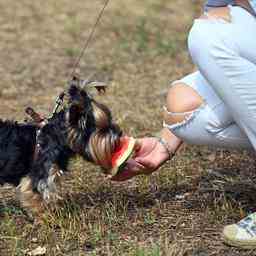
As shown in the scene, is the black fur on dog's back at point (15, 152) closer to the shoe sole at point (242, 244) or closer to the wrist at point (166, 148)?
the wrist at point (166, 148)

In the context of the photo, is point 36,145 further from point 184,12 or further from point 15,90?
point 184,12

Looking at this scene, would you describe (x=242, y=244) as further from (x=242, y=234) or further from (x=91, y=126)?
(x=91, y=126)

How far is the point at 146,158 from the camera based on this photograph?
4035mm

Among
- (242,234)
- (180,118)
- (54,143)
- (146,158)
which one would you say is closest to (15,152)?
(54,143)

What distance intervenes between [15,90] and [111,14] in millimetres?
2911

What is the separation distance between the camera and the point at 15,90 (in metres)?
6.53

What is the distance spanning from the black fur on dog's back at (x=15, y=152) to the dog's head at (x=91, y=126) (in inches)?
10.8

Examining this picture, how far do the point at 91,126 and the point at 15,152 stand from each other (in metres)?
0.45

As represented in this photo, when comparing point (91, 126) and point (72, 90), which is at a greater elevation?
point (72, 90)


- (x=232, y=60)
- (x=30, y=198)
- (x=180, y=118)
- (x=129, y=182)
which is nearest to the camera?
(x=232, y=60)

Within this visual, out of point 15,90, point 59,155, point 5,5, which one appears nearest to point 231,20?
point 59,155

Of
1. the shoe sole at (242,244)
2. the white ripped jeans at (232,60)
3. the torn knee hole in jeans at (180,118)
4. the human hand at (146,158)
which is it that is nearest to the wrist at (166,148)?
the human hand at (146,158)

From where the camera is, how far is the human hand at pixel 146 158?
402cm

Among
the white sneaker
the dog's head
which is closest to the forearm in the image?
the dog's head
